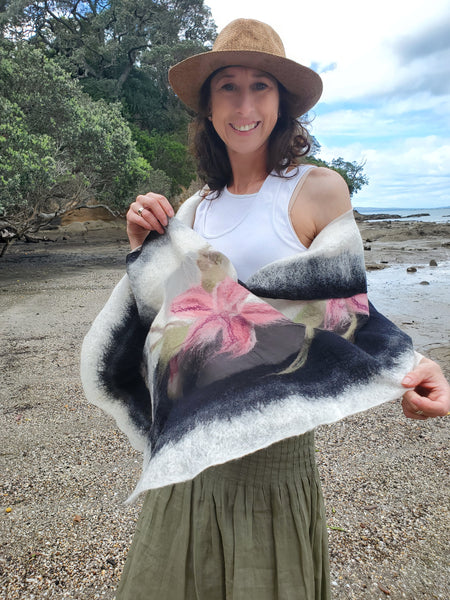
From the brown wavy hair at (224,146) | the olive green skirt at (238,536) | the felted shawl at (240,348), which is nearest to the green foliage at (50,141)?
the brown wavy hair at (224,146)

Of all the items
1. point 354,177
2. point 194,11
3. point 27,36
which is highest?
point 194,11

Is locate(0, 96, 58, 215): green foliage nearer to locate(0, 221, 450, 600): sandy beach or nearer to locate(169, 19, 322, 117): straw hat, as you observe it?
locate(0, 221, 450, 600): sandy beach

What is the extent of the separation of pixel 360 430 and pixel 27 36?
3057 centimetres

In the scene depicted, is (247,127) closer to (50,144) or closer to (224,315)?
(224,315)

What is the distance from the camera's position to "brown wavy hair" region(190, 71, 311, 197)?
157 centimetres

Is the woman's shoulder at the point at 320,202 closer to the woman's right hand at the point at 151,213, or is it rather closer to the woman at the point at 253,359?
the woman at the point at 253,359

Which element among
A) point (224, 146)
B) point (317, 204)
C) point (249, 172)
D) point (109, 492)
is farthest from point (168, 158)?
point (317, 204)

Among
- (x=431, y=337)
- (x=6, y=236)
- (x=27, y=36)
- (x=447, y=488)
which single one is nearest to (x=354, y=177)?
(x=27, y=36)

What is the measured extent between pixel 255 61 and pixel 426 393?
3.61ft

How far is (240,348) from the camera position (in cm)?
123

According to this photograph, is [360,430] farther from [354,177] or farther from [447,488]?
[354,177]

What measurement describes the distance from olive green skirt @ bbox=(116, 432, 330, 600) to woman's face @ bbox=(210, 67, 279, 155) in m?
0.94

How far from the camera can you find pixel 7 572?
244cm

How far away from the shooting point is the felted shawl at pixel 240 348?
114 cm
